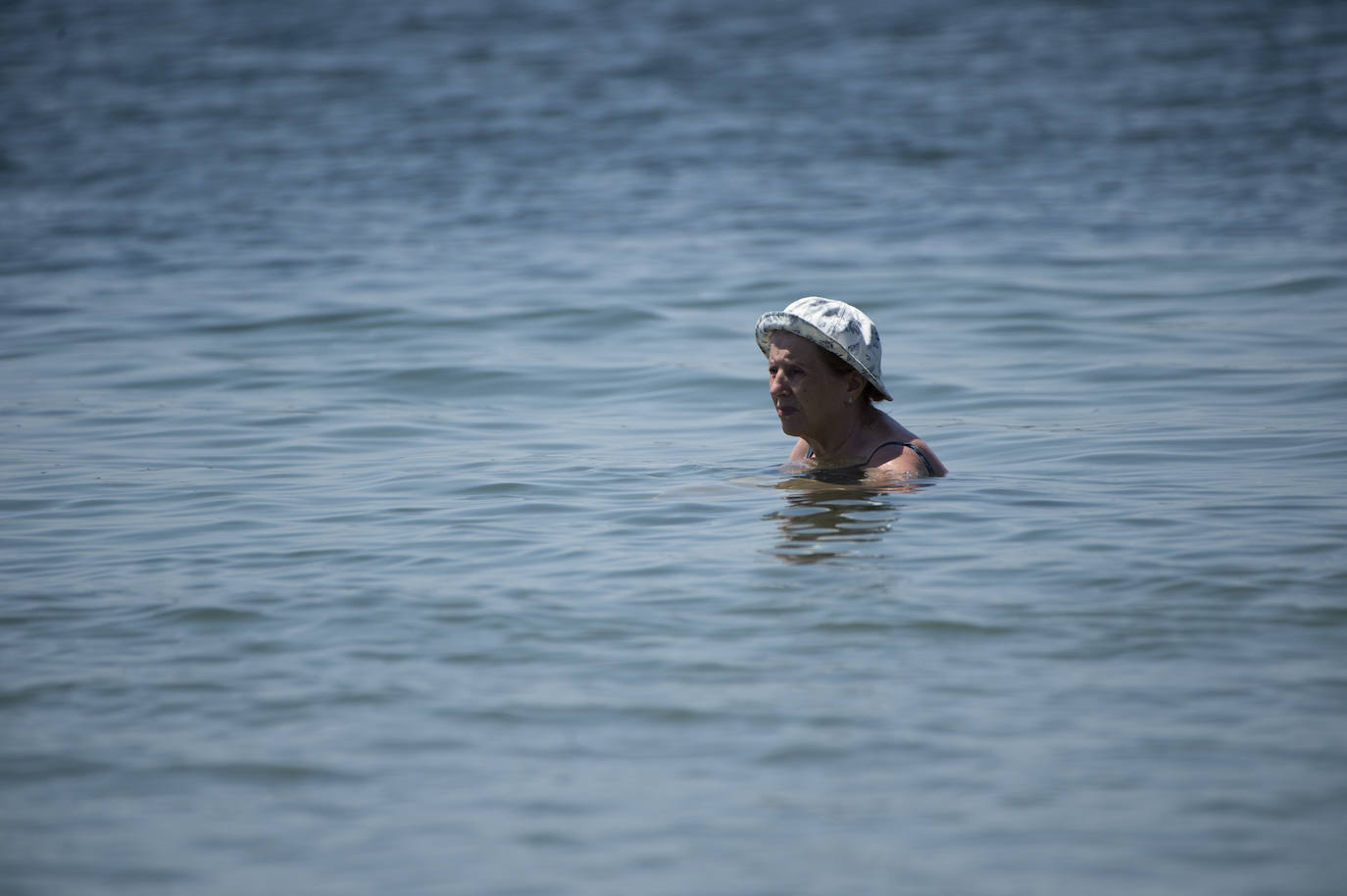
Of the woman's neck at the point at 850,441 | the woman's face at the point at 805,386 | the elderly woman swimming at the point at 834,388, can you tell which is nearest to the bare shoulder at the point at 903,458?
the elderly woman swimming at the point at 834,388

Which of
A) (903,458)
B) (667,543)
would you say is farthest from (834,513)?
(667,543)

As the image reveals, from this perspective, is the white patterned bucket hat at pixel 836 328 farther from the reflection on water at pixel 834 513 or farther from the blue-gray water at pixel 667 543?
the blue-gray water at pixel 667 543

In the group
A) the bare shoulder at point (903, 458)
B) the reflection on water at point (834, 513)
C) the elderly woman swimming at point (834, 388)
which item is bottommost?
the reflection on water at point (834, 513)

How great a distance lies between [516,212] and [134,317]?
23.4 ft

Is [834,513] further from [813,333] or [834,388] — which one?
[813,333]

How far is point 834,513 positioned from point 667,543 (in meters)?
0.88

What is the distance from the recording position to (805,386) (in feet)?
25.0

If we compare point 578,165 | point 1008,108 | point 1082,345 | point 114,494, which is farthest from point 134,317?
point 1008,108

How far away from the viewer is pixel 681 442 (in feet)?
31.3

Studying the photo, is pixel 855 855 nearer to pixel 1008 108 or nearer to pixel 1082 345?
pixel 1082 345

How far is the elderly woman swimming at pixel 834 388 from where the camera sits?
7.50 meters

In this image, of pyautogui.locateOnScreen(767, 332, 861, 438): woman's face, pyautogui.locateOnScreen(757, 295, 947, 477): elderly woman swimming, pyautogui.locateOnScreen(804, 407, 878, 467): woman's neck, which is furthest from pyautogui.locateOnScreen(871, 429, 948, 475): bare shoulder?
pyautogui.locateOnScreen(767, 332, 861, 438): woman's face

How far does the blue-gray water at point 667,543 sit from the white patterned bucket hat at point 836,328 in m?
0.70

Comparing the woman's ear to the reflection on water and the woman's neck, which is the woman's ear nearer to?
the woman's neck
